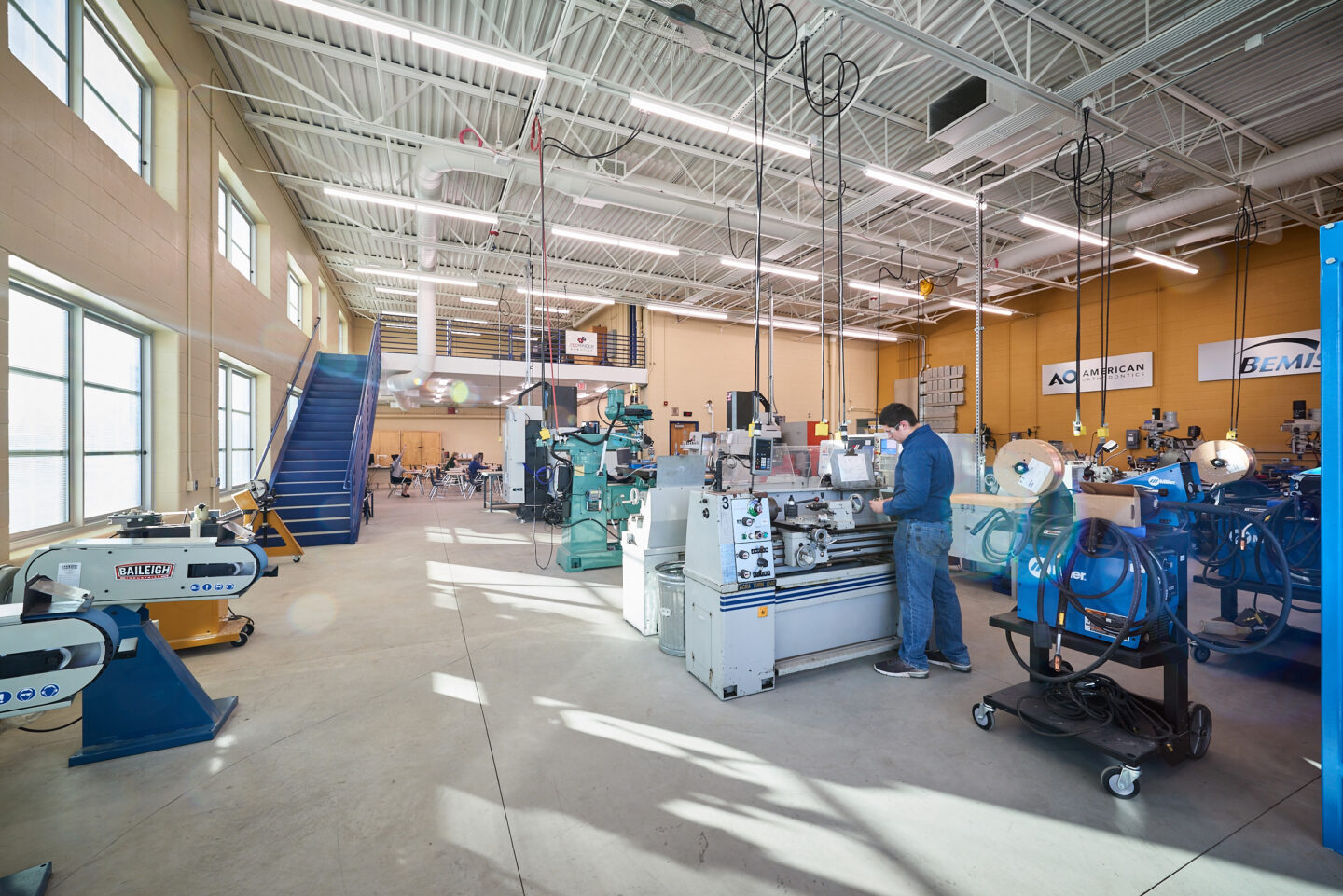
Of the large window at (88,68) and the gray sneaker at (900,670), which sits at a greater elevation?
the large window at (88,68)

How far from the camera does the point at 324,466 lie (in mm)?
8008

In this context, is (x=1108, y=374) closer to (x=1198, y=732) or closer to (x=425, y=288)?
(x=1198, y=732)

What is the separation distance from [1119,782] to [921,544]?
1.36 meters

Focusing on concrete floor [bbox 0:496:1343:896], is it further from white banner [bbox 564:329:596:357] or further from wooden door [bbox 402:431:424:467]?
wooden door [bbox 402:431:424:467]

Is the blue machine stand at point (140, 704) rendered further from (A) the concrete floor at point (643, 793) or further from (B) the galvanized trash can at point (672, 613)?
(B) the galvanized trash can at point (672, 613)

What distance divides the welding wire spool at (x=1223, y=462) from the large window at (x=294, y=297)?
37.0ft

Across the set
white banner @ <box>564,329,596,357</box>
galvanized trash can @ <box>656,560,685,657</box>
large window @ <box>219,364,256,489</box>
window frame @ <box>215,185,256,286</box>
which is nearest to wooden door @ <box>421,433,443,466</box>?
white banner @ <box>564,329,596,357</box>

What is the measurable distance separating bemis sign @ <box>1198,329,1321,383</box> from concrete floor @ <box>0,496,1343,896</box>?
9.06 meters

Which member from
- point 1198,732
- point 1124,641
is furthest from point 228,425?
point 1198,732

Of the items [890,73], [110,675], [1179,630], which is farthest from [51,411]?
[890,73]

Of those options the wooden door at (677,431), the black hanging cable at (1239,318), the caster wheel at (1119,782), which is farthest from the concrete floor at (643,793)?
the wooden door at (677,431)

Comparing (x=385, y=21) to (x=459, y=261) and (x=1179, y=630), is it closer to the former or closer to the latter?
(x=1179, y=630)

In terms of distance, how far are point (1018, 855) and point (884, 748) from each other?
0.68 meters

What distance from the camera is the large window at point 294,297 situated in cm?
876
